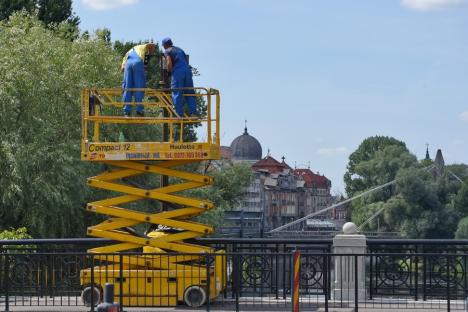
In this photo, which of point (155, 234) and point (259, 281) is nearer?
point (155, 234)

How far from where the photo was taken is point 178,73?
20281 millimetres

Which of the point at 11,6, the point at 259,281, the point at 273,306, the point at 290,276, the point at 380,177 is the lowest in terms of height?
the point at 273,306

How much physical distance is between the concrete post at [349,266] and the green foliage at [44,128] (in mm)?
19547

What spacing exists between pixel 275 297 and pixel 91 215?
22.2 meters

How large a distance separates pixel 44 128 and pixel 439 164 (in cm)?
10042

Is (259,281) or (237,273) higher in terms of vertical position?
(237,273)

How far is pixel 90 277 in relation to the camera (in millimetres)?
19453

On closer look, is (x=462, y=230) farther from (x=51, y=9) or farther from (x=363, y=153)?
(x=363, y=153)

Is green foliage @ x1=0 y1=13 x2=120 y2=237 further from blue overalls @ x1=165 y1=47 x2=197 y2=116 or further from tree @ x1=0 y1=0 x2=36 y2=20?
blue overalls @ x1=165 y1=47 x2=197 y2=116

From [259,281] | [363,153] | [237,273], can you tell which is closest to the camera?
[237,273]

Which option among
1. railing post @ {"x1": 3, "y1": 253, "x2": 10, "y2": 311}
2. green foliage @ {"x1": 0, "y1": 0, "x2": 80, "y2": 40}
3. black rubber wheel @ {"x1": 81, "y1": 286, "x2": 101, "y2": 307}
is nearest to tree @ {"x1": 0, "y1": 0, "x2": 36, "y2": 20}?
green foliage @ {"x1": 0, "y1": 0, "x2": 80, "y2": 40}


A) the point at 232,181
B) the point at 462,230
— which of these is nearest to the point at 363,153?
the point at 462,230

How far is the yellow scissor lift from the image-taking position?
1950 centimetres

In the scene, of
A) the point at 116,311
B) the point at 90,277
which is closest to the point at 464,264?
the point at 90,277
